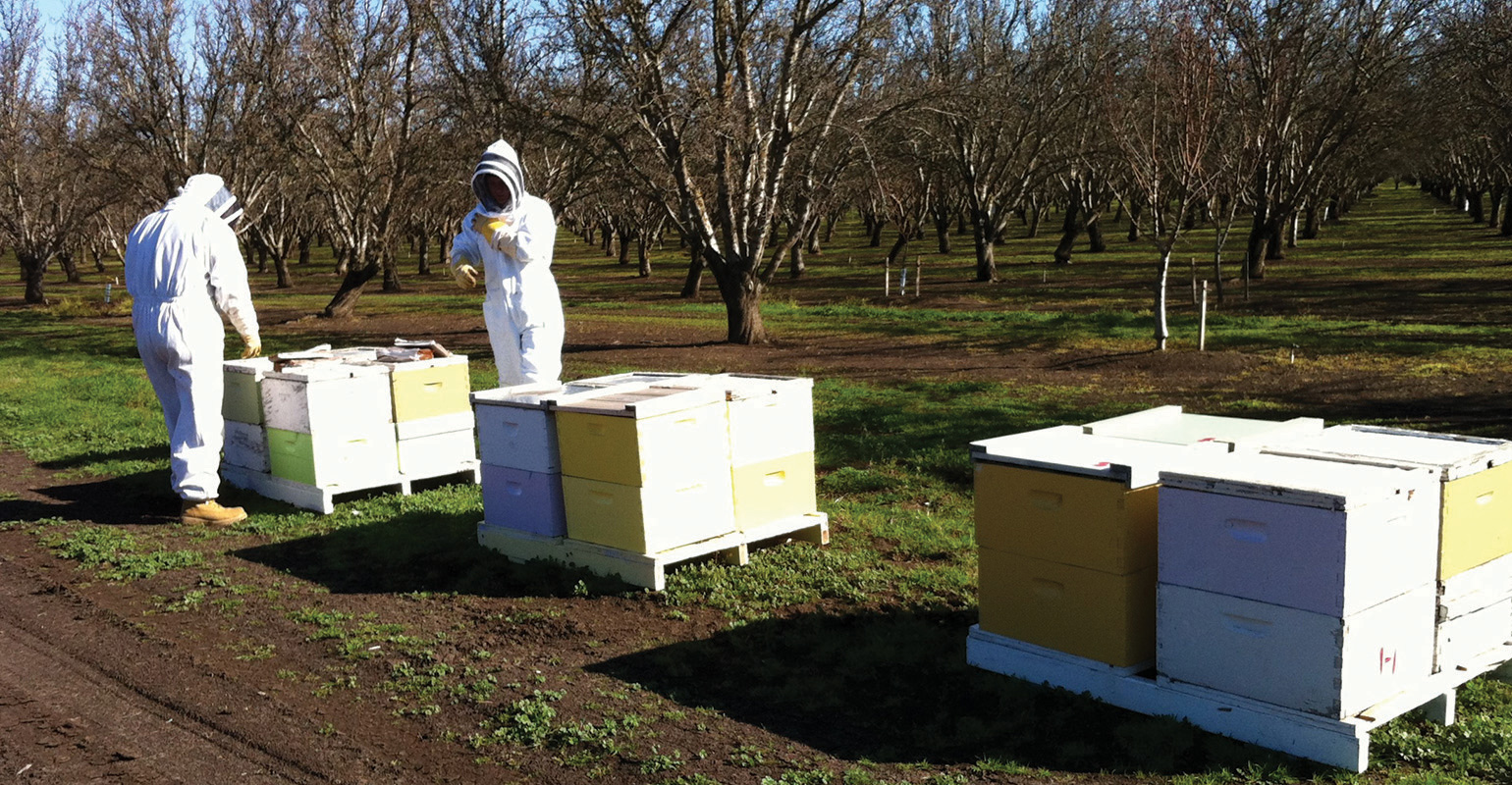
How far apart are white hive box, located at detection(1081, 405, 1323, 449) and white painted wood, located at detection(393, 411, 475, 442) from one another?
5776mm

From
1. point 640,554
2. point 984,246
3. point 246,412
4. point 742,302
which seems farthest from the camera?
point 984,246

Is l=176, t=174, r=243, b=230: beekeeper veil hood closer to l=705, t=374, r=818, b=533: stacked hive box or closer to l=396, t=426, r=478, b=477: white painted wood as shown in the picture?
l=396, t=426, r=478, b=477: white painted wood

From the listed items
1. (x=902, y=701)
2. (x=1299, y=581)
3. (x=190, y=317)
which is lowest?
(x=902, y=701)

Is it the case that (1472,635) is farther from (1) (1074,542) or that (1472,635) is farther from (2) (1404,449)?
(1) (1074,542)

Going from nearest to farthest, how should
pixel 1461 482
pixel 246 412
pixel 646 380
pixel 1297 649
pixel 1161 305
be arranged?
pixel 1297 649, pixel 1461 482, pixel 646 380, pixel 246 412, pixel 1161 305

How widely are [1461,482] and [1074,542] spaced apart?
1520 millimetres

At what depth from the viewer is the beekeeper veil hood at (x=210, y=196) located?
371 inches

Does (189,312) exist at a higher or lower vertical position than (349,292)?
higher

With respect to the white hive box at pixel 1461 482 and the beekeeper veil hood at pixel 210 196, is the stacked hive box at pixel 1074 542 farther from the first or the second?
the beekeeper veil hood at pixel 210 196

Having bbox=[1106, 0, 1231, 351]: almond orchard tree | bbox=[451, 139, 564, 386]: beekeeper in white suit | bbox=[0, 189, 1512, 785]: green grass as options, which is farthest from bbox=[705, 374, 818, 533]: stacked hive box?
bbox=[1106, 0, 1231, 351]: almond orchard tree

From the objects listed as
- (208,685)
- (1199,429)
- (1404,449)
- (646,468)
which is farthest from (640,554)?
(1404,449)

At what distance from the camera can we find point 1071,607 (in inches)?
213

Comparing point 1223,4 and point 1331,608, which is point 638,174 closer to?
point 1223,4

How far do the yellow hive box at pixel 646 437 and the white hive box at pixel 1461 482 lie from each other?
3.22m
